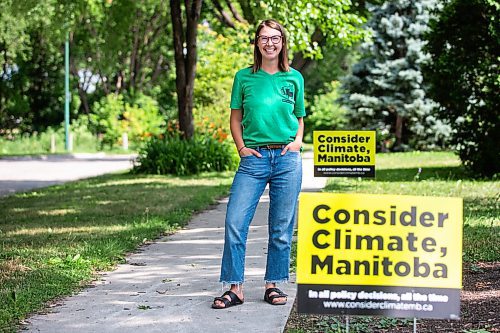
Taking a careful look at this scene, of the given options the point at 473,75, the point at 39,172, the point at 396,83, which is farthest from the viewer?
the point at 396,83

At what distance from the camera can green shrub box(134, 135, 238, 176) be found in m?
21.8

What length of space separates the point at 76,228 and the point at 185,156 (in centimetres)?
1149

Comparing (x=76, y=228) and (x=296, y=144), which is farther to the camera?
(x=76, y=228)

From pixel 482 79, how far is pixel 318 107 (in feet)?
119

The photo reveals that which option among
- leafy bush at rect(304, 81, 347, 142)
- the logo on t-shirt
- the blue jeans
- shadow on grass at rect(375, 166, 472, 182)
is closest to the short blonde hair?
the logo on t-shirt

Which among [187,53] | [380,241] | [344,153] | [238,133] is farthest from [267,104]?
[187,53]

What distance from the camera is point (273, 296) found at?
20.1ft

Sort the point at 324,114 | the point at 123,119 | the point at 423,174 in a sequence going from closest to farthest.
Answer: the point at 423,174
the point at 123,119
the point at 324,114

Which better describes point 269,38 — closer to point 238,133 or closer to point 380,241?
point 238,133

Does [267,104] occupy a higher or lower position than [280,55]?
lower

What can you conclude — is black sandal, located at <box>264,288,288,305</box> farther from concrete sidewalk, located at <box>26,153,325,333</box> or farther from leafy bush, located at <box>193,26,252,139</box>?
leafy bush, located at <box>193,26,252,139</box>

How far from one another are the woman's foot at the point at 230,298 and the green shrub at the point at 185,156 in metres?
15.4

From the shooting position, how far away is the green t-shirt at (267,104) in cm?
596

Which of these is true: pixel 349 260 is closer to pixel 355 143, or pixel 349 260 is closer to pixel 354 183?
pixel 355 143
